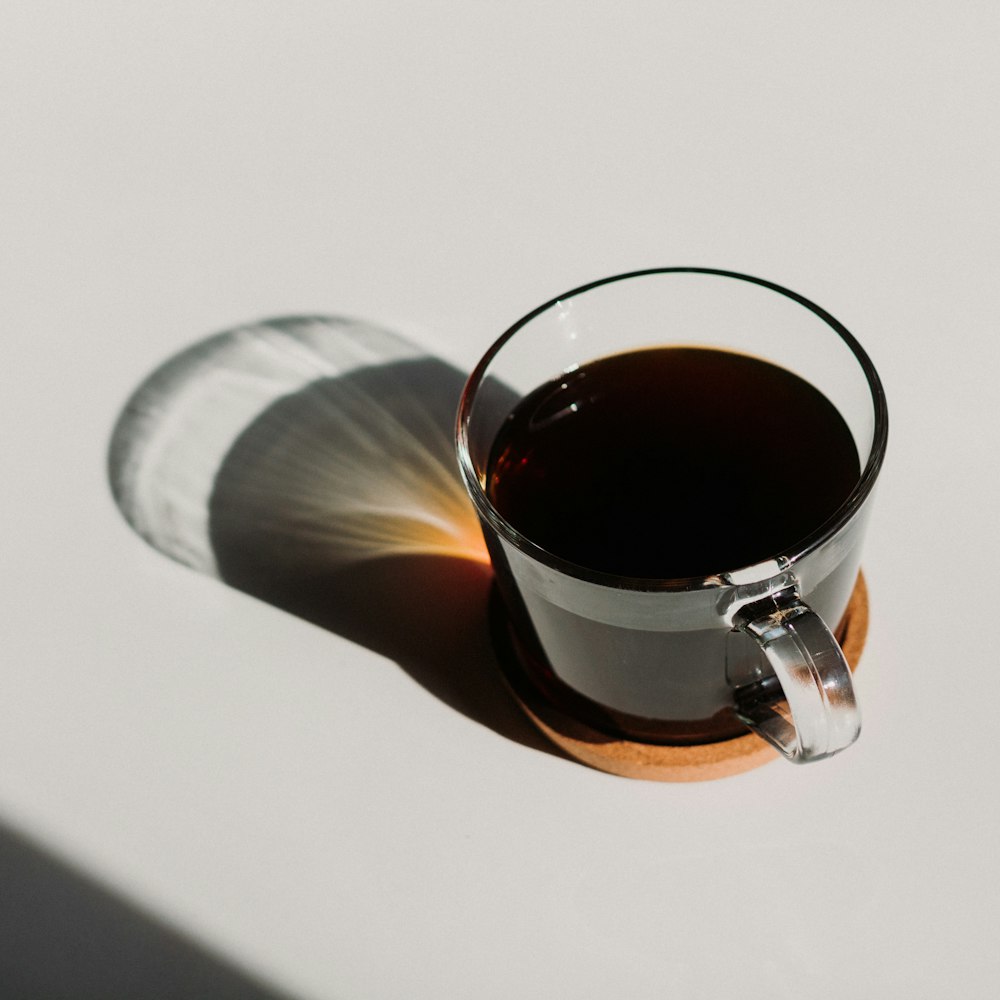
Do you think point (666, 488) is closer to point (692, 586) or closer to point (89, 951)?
point (692, 586)

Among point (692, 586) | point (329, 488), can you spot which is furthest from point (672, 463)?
point (329, 488)

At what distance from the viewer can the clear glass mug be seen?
20.4 inches

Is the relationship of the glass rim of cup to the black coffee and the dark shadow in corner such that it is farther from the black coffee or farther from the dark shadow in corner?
the dark shadow in corner

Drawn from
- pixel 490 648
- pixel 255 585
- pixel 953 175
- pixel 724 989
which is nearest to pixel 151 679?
pixel 255 585

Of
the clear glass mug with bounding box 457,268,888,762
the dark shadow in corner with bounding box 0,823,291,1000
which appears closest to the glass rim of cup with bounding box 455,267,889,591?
the clear glass mug with bounding box 457,268,888,762

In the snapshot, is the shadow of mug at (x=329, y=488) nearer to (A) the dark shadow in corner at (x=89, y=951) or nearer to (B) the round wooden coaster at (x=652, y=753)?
(B) the round wooden coaster at (x=652, y=753)

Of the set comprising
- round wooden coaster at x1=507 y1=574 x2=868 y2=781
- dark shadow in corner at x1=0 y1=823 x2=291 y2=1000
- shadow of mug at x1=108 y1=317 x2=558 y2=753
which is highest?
shadow of mug at x1=108 y1=317 x2=558 y2=753

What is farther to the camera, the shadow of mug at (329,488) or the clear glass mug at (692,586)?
the shadow of mug at (329,488)

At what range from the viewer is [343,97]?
0.95 meters

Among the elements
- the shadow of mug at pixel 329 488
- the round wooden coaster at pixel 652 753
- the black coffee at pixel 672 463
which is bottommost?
the round wooden coaster at pixel 652 753

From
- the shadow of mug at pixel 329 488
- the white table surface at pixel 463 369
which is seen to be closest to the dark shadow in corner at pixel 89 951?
the white table surface at pixel 463 369

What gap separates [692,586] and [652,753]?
160 millimetres

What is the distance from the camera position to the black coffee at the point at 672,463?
60 centimetres

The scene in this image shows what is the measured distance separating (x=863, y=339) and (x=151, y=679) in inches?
19.0
